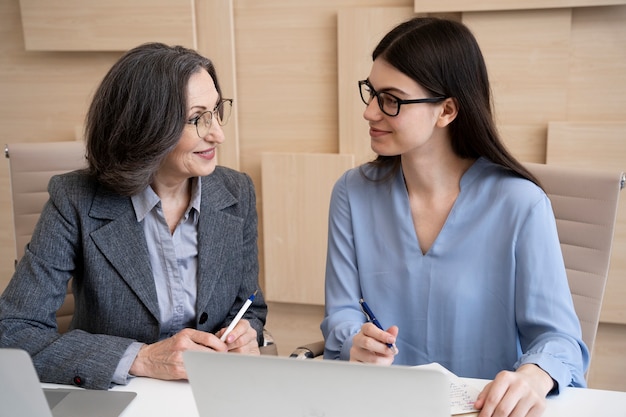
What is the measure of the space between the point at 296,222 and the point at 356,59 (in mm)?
772

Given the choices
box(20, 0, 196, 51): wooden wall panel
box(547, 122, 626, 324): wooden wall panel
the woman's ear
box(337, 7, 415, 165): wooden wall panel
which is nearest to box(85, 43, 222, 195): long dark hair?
the woman's ear

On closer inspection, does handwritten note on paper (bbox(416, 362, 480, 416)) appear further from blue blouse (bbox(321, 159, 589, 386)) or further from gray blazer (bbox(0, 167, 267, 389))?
gray blazer (bbox(0, 167, 267, 389))

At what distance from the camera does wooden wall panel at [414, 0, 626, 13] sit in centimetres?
259

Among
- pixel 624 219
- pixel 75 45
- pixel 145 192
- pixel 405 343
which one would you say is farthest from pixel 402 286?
pixel 75 45

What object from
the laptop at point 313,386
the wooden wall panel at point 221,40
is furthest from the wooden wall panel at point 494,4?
the laptop at point 313,386

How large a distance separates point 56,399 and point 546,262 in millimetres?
1123

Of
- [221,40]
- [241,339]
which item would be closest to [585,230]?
[241,339]

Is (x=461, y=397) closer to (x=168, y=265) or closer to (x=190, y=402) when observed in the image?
(x=190, y=402)

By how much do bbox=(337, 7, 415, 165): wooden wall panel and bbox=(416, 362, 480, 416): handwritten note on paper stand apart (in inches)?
67.1

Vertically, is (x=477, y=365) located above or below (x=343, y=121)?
below

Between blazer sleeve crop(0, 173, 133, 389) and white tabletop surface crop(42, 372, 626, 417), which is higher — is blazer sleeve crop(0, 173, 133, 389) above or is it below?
above

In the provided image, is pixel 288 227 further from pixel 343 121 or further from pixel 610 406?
pixel 610 406

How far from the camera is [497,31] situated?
9.01 feet

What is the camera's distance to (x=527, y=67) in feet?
9.01
